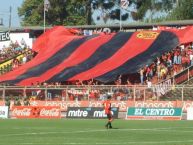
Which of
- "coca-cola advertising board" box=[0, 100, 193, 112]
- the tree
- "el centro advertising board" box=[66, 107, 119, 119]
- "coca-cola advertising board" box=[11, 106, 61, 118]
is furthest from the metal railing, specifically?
the tree

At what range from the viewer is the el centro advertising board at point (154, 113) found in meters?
44.4

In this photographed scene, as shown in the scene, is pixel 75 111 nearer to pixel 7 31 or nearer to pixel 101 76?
pixel 101 76

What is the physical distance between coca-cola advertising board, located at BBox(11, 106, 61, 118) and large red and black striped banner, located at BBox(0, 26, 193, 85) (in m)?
7.74

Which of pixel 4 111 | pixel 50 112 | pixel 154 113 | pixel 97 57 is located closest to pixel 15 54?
pixel 97 57

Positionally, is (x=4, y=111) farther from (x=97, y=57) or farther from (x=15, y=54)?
(x=15, y=54)

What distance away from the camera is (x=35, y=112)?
48906 millimetres

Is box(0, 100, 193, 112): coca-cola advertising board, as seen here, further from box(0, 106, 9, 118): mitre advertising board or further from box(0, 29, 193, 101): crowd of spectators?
box(0, 106, 9, 118): mitre advertising board

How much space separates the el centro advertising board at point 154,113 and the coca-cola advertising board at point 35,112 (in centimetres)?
516

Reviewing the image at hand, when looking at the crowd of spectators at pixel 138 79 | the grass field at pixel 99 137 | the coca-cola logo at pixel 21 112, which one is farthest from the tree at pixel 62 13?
the grass field at pixel 99 137

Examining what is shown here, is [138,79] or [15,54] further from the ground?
[15,54]

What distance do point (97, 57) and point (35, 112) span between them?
12921mm

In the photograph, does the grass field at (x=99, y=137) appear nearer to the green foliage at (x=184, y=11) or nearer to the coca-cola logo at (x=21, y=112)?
the coca-cola logo at (x=21, y=112)

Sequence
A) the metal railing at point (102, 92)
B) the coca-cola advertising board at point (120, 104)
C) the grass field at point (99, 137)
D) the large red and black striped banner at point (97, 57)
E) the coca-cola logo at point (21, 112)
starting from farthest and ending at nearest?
the large red and black striped banner at point (97, 57) → the coca-cola logo at point (21, 112) → the metal railing at point (102, 92) → the coca-cola advertising board at point (120, 104) → the grass field at point (99, 137)

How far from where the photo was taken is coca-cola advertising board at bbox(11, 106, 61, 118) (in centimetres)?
4819
